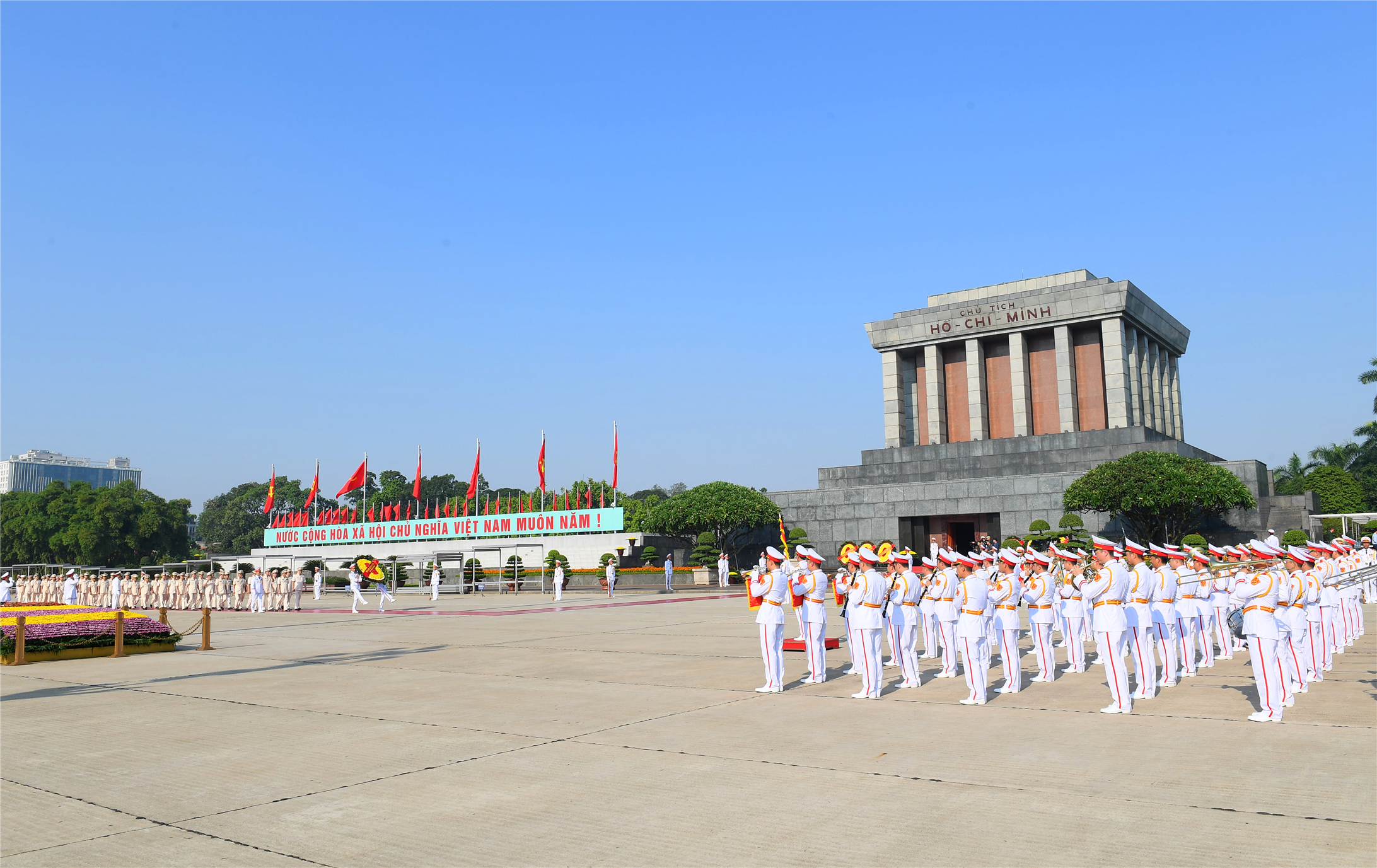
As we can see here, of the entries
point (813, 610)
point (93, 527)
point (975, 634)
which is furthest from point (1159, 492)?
point (93, 527)

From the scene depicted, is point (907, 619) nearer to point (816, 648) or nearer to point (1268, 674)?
point (816, 648)

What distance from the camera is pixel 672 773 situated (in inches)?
291

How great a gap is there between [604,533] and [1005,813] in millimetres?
52318

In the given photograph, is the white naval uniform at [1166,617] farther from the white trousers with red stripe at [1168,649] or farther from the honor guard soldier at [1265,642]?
the honor guard soldier at [1265,642]

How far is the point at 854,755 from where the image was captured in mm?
7883

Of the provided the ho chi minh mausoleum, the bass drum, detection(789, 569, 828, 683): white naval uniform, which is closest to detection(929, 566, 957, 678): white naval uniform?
detection(789, 569, 828, 683): white naval uniform

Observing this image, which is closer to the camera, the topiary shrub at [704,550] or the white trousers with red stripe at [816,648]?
the white trousers with red stripe at [816,648]

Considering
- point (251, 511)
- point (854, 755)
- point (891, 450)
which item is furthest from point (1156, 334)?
point (251, 511)

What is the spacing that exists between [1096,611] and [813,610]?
3.46 meters

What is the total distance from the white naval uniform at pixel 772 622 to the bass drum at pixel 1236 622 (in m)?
5.75

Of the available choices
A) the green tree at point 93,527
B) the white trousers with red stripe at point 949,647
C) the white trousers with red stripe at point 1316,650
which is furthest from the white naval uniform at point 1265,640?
the green tree at point 93,527

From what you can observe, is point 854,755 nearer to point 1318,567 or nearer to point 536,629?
point 1318,567

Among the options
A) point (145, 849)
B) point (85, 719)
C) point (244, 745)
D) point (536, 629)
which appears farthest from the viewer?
point (536, 629)

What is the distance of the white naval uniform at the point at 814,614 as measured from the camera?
1215 cm
